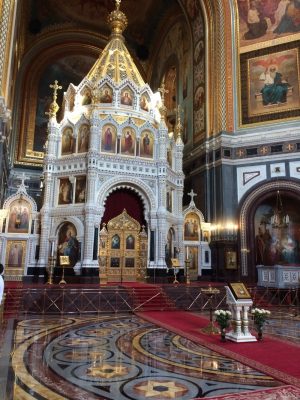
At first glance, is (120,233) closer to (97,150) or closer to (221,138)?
(97,150)

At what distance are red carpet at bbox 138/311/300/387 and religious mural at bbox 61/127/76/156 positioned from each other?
1146cm

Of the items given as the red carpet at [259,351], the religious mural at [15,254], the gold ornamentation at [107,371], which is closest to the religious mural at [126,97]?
the religious mural at [15,254]

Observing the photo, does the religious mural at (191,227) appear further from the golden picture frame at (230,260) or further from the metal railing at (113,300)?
the metal railing at (113,300)

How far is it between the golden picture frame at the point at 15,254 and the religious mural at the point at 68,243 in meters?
1.77

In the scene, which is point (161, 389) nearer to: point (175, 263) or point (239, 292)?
point (239, 292)

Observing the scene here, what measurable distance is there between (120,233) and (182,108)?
1220 cm

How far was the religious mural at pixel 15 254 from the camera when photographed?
18.1m

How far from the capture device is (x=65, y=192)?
1923cm

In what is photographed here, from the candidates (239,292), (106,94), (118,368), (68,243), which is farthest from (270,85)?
(118,368)

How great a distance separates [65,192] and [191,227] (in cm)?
722

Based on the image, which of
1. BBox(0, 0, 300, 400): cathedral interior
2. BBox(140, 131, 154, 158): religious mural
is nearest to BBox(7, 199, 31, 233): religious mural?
BBox(0, 0, 300, 400): cathedral interior

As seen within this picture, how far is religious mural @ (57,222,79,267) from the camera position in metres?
18.2

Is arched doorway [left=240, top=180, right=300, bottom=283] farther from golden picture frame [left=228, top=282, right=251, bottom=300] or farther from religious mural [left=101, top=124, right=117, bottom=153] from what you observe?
golden picture frame [left=228, top=282, right=251, bottom=300]

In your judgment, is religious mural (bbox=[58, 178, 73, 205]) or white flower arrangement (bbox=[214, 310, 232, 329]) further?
religious mural (bbox=[58, 178, 73, 205])
